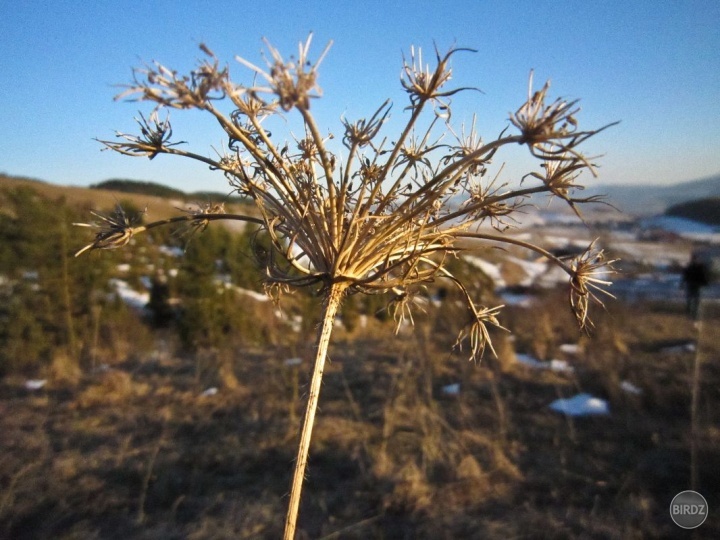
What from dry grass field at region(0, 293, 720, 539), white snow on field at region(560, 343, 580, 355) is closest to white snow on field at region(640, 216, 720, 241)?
white snow on field at region(560, 343, 580, 355)

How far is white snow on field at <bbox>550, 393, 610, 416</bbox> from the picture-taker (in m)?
8.30

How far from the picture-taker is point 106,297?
1377 cm

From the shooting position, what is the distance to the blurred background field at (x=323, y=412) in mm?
5523

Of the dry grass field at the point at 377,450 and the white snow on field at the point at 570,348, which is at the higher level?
the dry grass field at the point at 377,450

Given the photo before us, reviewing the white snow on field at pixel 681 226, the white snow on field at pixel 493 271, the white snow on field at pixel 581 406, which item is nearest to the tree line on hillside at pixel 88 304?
the white snow on field at pixel 581 406

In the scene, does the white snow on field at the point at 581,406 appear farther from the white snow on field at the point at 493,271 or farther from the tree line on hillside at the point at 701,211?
the white snow on field at the point at 493,271

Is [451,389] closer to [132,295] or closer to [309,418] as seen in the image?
[309,418]

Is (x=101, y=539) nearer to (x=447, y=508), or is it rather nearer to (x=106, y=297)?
(x=447, y=508)

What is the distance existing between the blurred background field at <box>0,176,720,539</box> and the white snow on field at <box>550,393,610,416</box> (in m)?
0.04

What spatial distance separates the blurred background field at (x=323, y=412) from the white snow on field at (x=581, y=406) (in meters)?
0.04

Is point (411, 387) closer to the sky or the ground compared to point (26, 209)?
closer to the ground

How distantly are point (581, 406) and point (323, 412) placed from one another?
4.18 meters

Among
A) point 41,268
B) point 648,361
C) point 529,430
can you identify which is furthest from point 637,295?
point 41,268

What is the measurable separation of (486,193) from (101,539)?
5.61 meters
